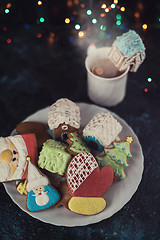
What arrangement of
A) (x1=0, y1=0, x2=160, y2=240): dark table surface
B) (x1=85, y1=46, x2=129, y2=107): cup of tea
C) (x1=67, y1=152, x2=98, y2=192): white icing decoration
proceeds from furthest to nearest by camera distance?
(x1=85, y1=46, x2=129, y2=107): cup of tea, (x1=0, y1=0, x2=160, y2=240): dark table surface, (x1=67, y1=152, x2=98, y2=192): white icing decoration

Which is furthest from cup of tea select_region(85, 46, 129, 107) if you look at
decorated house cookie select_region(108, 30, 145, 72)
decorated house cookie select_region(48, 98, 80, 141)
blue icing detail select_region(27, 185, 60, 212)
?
blue icing detail select_region(27, 185, 60, 212)

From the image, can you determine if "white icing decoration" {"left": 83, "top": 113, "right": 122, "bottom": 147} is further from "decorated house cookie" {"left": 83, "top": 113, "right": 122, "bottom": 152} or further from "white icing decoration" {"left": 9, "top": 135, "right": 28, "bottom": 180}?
"white icing decoration" {"left": 9, "top": 135, "right": 28, "bottom": 180}

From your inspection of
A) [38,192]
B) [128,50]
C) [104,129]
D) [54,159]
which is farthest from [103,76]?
[38,192]

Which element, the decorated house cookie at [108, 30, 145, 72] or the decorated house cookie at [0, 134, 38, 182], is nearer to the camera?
the decorated house cookie at [0, 134, 38, 182]

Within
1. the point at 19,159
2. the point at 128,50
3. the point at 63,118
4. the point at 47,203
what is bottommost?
the point at 47,203

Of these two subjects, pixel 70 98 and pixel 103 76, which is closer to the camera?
pixel 103 76

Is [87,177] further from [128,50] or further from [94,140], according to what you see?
[128,50]
